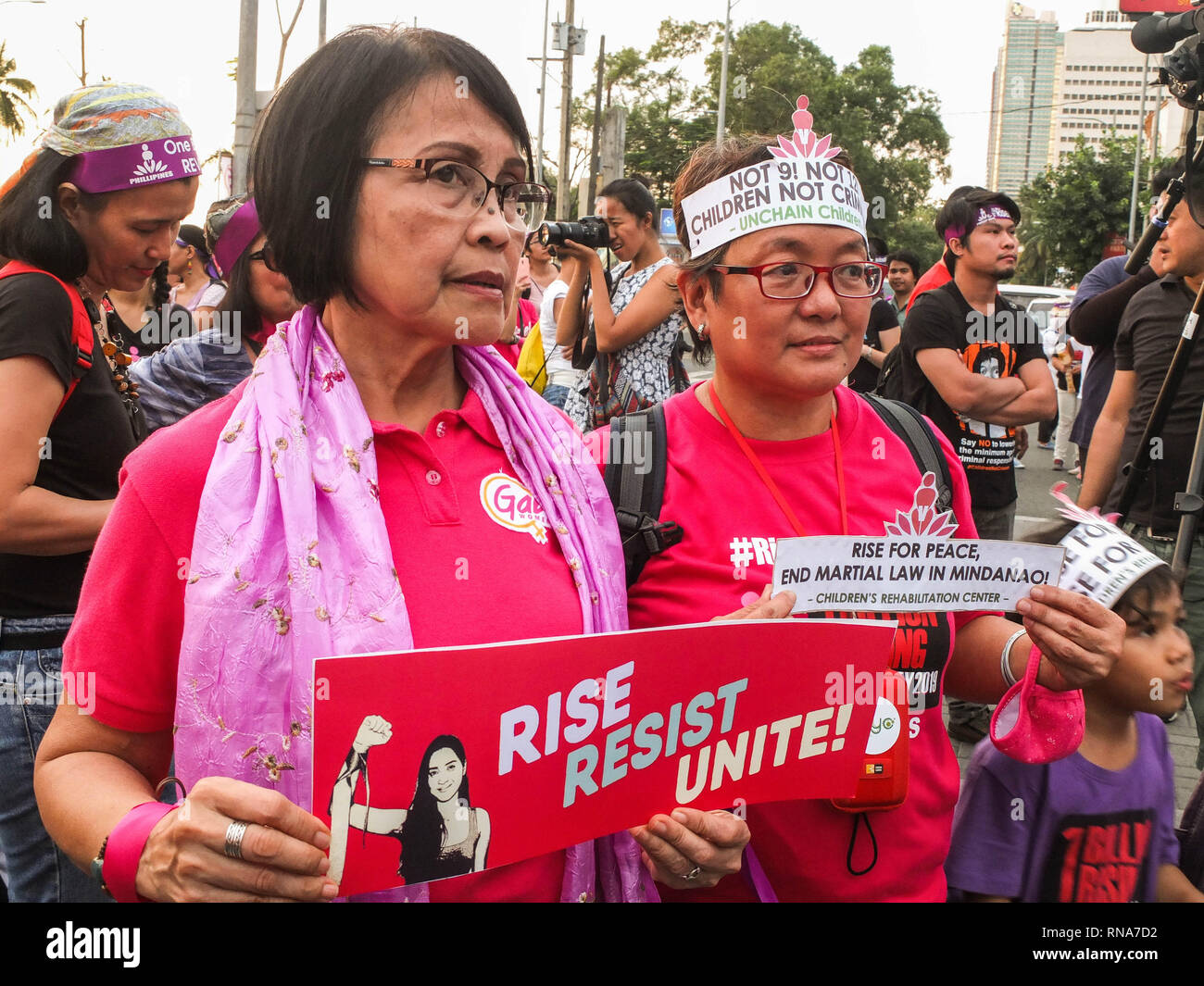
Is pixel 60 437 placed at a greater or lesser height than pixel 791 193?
lesser

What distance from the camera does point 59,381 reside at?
7.38 ft

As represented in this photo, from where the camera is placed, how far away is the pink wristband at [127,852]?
1.25m

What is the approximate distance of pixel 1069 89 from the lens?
62656 millimetres

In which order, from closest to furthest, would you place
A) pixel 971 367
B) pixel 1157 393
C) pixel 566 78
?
pixel 1157 393, pixel 971 367, pixel 566 78

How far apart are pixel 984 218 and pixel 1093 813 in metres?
3.53

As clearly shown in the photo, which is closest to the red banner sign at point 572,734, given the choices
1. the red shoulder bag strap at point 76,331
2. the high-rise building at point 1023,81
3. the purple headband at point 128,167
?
the red shoulder bag strap at point 76,331

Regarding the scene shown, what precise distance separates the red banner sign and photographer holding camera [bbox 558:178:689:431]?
3689 millimetres

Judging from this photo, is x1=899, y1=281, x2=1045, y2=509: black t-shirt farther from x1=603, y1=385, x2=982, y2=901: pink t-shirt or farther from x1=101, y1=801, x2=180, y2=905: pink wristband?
x1=101, y1=801, x2=180, y2=905: pink wristband

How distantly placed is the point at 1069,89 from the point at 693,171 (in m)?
69.7

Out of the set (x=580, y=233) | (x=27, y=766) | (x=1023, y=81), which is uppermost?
(x=1023, y=81)

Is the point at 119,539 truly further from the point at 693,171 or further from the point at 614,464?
the point at 693,171

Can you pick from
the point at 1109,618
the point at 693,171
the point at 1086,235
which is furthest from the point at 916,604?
the point at 1086,235

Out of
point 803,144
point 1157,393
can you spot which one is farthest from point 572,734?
point 1157,393

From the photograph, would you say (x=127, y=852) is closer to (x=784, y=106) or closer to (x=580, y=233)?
(x=580, y=233)
